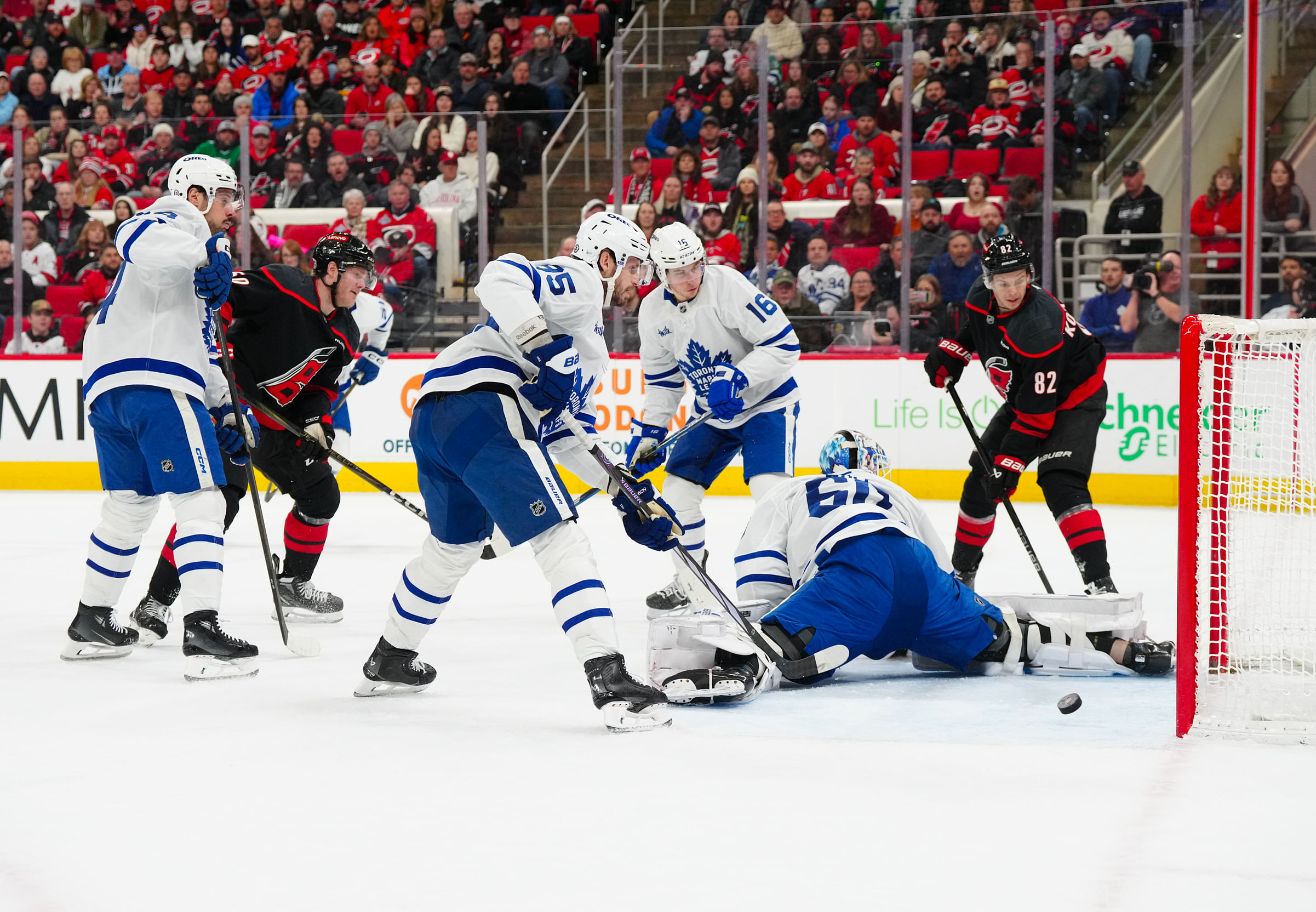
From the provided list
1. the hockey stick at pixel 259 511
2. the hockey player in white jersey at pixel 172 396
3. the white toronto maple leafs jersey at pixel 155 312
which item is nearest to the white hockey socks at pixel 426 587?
the hockey player in white jersey at pixel 172 396

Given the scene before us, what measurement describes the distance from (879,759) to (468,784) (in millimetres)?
805

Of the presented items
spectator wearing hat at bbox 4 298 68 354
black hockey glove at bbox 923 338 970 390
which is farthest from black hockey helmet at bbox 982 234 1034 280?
spectator wearing hat at bbox 4 298 68 354

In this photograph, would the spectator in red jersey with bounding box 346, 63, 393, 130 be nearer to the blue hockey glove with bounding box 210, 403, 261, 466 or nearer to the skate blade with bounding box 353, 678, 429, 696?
the blue hockey glove with bounding box 210, 403, 261, 466

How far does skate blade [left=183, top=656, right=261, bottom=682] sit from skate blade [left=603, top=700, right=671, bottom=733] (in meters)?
1.14

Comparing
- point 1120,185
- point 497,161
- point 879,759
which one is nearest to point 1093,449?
point 879,759

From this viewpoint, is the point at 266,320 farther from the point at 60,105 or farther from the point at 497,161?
the point at 60,105

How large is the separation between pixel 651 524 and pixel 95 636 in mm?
1700

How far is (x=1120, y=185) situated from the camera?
7.69 metres

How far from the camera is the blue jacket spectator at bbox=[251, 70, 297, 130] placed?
1112 centimetres

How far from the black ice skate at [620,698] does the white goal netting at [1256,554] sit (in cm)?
112

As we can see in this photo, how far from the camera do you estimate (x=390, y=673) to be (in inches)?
138

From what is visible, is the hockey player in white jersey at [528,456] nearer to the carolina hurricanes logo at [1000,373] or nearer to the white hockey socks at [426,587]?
the white hockey socks at [426,587]

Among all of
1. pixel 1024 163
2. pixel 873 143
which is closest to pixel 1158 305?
pixel 1024 163

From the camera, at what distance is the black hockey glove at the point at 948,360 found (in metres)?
4.74
